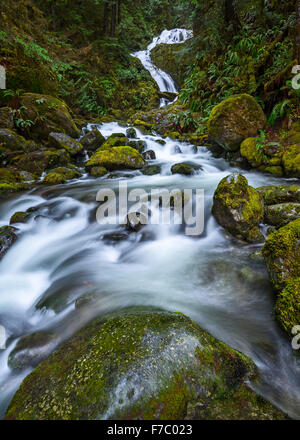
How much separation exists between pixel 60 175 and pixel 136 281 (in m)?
4.86

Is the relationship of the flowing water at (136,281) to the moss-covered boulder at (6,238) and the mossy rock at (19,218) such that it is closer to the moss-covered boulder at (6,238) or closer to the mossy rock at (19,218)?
the moss-covered boulder at (6,238)

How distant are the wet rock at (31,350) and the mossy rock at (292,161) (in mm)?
5868

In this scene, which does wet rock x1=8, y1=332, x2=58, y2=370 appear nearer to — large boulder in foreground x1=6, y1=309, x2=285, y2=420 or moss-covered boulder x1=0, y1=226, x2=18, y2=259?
large boulder in foreground x1=6, y1=309, x2=285, y2=420

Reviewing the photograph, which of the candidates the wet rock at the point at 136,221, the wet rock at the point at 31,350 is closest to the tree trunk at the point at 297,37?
the wet rock at the point at 136,221

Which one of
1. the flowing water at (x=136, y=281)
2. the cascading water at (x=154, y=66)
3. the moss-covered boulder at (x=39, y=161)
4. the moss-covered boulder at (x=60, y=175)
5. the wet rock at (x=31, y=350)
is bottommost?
the wet rock at (x=31, y=350)

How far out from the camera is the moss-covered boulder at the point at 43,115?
26.7ft

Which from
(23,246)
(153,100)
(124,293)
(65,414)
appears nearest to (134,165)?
(23,246)

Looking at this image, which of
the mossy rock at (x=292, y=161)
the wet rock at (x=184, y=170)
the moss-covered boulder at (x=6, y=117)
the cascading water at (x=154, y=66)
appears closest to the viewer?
the mossy rock at (x=292, y=161)

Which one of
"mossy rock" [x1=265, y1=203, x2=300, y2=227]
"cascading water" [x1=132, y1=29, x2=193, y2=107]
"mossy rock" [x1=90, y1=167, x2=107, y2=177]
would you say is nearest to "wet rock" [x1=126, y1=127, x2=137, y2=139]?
"mossy rock" [x1=90, y1=167, x2=107, y2=177]

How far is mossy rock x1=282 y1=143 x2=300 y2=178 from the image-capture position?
5237 millimetres

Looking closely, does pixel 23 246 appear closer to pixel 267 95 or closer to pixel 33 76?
pixel 267 95

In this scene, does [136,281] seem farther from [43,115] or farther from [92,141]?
[43,115]

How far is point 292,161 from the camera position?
5289 millimetres

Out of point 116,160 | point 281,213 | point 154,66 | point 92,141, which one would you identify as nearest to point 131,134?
point 92,141
